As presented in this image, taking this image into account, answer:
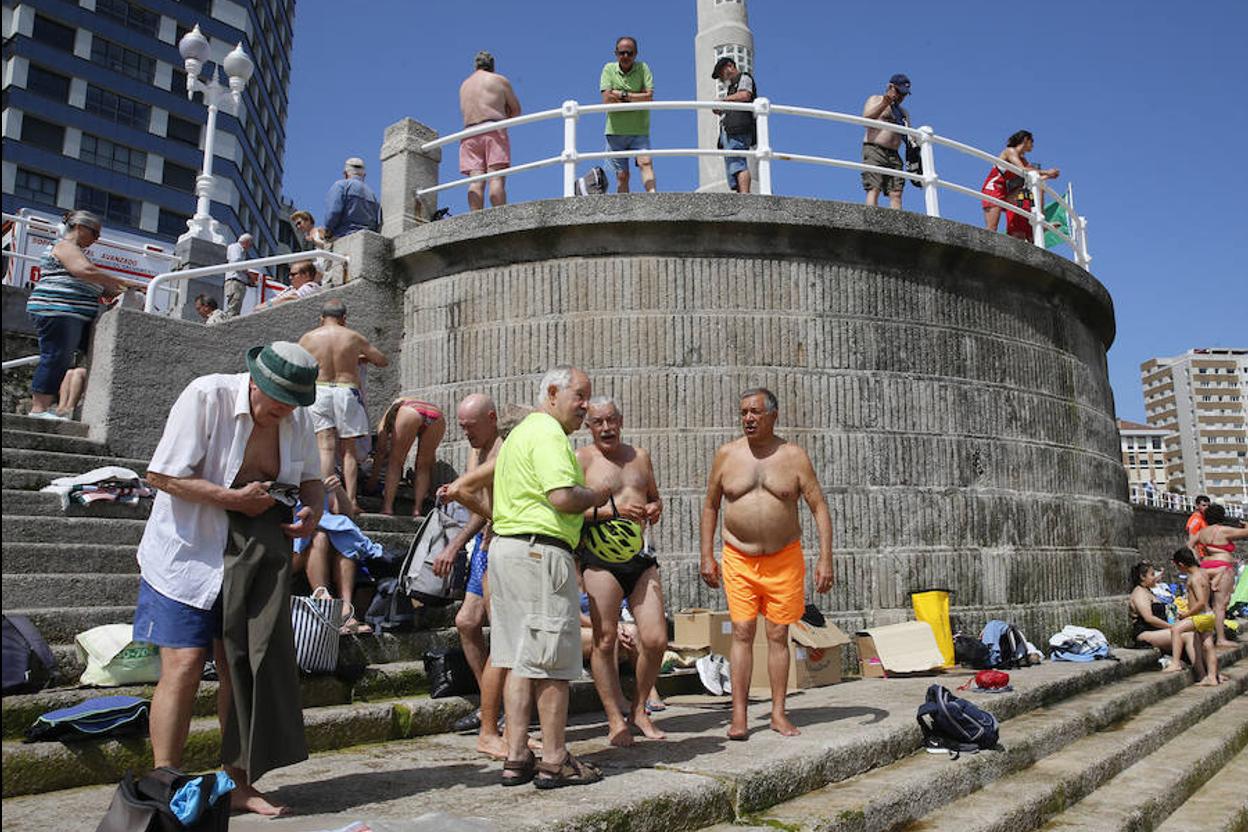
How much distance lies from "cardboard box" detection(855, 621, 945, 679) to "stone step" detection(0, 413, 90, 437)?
6.26 metres

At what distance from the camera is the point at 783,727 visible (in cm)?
484

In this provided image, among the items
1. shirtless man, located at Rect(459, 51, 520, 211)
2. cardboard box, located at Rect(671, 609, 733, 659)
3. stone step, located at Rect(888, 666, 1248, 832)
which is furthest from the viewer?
shirtless man, located at Rect(459, 51, 520, 211)

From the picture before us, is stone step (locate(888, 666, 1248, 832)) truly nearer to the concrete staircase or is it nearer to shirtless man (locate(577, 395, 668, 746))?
the concrete staircase

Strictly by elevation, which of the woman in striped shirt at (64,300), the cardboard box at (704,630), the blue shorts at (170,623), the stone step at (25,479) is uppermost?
the woman in striped shirt at (64,300)

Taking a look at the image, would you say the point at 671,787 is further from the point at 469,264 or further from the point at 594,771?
the point at 469,264

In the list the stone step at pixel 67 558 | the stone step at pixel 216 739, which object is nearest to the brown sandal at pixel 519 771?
the stone step at pixel 216 739

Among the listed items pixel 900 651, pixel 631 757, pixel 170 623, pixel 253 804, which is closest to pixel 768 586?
pixel 631 757

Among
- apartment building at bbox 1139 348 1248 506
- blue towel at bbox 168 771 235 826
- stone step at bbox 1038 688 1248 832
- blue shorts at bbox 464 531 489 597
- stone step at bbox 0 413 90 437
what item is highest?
apartment building at bbox 1139 348 1248 506

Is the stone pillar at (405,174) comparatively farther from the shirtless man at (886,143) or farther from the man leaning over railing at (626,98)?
the shirtless man at (886,143)

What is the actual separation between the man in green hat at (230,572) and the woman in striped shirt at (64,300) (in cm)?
432

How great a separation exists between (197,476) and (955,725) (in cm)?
389

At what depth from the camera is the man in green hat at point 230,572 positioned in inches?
129

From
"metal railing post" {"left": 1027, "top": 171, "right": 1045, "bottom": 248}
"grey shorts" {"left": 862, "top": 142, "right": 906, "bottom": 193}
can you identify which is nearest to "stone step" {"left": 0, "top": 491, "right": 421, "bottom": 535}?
"grey shorts" {"left": 862, "top": 142, "right": 906, "bottom": 193}

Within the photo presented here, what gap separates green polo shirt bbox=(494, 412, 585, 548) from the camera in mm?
3908
